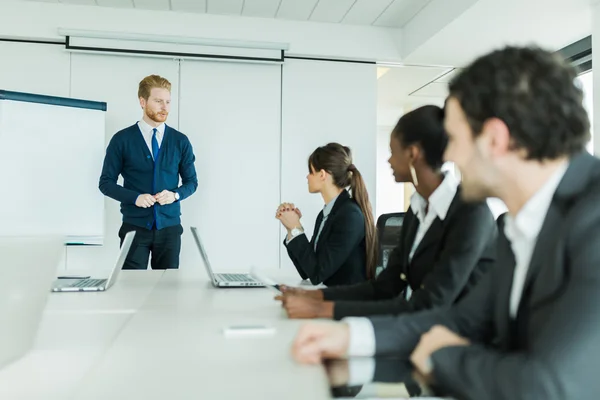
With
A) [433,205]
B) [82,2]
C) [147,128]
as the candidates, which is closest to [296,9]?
[147,128]

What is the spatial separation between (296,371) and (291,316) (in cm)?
53

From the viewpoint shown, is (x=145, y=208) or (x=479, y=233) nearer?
(x=479, y=233)

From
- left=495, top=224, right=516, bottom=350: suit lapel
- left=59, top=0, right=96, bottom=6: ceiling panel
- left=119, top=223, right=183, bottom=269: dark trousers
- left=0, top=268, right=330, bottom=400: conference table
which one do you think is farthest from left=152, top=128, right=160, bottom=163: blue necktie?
left=495, top=224, right=516, bottom=350: suit lapel

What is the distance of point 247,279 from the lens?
233cm

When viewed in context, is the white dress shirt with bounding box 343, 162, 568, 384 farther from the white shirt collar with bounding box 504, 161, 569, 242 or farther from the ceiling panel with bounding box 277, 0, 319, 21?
the ceiling panel with bounding box 277, 0, 319, 21

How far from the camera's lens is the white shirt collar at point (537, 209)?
2.97ft

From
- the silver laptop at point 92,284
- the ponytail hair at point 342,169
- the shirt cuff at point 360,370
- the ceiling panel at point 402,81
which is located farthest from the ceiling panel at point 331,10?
the shirt cuff at point 360,370

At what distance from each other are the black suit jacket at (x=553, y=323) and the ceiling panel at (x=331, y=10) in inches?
152

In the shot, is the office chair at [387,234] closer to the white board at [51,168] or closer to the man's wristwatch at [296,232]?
the man's wristwatch at [296,232]

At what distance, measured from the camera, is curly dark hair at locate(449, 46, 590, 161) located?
860mm

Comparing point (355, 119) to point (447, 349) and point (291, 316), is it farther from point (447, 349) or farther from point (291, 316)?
point (447, 349)

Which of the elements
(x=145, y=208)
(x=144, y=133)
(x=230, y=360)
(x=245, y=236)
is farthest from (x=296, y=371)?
(x=245, y=236)

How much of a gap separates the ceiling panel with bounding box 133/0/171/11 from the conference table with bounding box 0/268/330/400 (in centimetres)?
326

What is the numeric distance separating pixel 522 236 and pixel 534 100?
24cm
